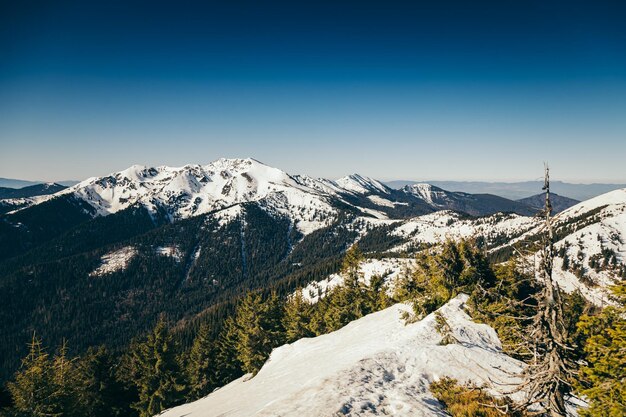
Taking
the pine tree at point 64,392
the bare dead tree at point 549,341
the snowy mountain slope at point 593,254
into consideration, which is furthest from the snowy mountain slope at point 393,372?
the snowy mountain slope at point 593,254

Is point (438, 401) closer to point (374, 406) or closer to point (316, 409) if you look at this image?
point (374, 406)

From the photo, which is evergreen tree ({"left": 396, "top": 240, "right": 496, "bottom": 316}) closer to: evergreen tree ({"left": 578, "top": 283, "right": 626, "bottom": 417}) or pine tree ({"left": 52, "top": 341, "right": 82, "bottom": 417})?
evergreen tree ({"left": 578, "top": 283, "right": 626, "bottom": 417})

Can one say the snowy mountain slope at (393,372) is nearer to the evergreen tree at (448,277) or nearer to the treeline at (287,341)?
the treeline at (287,341)

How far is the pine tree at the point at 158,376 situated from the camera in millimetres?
40688

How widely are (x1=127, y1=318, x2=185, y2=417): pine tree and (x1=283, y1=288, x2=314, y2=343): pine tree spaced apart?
17.0 m

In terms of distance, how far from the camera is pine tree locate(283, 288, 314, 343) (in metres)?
50.3

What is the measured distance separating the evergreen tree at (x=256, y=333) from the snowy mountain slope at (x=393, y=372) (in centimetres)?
1996

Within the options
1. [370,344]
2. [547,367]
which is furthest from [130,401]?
[547,367]

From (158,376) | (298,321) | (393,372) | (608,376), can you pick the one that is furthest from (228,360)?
(608,376)

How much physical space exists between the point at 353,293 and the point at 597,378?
42.1 m

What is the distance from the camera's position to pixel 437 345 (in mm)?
19875

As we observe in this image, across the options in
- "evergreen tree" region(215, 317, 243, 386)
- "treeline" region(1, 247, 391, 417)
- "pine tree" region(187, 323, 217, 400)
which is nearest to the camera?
"treeline" region(1, 247, 391, 417)

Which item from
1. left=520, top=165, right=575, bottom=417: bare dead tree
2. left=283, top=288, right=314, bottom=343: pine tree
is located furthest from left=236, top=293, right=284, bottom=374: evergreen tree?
left=520, top=165, right=575, bottom=417: bare dead tree

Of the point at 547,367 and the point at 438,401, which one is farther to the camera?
the point at 438,401
